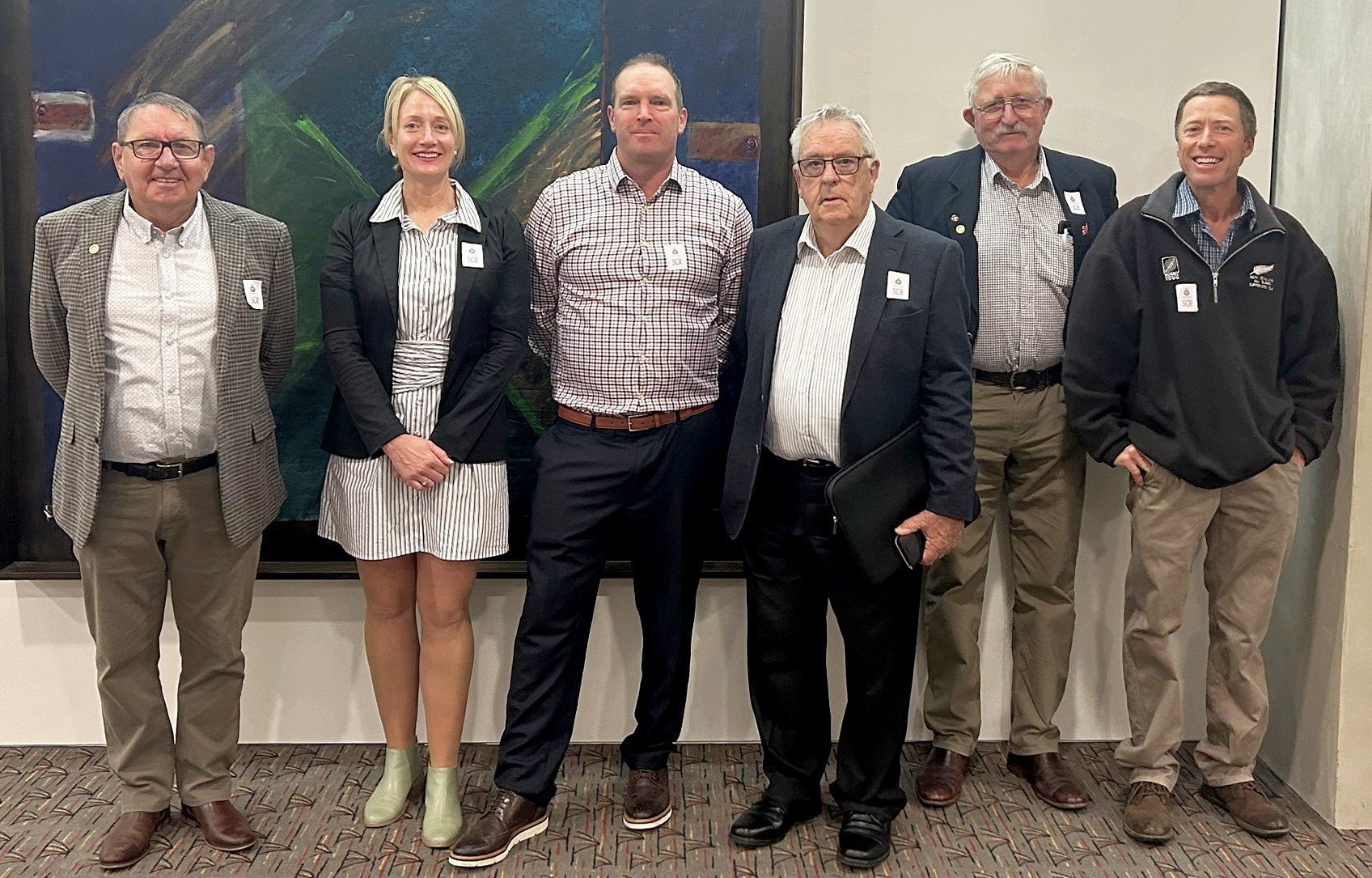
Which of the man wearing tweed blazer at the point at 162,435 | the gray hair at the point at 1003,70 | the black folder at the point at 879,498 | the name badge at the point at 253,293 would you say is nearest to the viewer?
the black folder at the point at 879,498

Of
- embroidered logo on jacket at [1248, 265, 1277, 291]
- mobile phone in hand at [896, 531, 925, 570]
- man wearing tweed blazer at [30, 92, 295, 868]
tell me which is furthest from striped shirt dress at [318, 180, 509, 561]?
embroidered logo on jacket at [1248, 265, 1277, 291]

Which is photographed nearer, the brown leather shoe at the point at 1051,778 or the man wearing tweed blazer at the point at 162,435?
the man wearing tweed blazer at the point at 162,435

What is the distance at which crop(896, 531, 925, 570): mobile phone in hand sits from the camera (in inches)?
102

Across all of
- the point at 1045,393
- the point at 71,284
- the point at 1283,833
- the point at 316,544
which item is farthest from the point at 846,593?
the point at 71,284

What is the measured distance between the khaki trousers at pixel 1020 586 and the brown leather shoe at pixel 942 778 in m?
0.03

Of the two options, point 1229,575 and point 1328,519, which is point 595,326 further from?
point 1328,519

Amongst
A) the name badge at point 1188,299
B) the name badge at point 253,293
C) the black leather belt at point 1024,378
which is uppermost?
the name badge at point 1188,299

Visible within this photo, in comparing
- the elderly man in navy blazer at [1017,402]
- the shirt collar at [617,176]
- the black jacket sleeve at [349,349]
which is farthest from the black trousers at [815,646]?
the black jacket sleeve at [349,349]

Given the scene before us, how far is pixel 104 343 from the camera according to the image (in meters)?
2.62

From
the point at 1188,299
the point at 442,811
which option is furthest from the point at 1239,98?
the point at 442,811

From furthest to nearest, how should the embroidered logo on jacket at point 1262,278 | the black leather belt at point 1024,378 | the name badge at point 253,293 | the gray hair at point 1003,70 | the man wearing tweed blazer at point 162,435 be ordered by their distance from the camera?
the black leather belt at point 1024,378 → the gray hair at point 1003,70 → the embroidered logo on jacket at point 1262,278 → the name badge at point 253,293 → the man wearing tweed blazer at point 162,435

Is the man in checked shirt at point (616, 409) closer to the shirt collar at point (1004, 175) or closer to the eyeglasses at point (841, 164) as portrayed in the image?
the eyeglasses at point (841, 164)

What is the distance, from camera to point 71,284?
2625 millimetres

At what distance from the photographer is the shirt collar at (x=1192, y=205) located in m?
2.88
